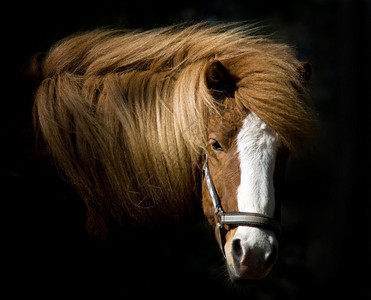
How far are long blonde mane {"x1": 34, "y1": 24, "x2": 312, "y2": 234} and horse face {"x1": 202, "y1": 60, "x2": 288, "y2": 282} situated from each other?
2.2 inches

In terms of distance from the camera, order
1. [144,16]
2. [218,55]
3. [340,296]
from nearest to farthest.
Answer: [218,55]
[144,16]
[340,296]

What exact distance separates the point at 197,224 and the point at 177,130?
2.75 feet

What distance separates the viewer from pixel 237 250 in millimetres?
1812

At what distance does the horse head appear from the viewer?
177 centimetres

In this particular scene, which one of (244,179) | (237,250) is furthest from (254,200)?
(237,250)

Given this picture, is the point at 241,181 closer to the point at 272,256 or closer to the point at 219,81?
the point at 272,256

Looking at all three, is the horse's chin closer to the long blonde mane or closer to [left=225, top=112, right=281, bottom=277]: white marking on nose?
[left=225, top=112, right=281, bottom=277]: white marking on nose

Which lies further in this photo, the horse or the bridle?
the horse

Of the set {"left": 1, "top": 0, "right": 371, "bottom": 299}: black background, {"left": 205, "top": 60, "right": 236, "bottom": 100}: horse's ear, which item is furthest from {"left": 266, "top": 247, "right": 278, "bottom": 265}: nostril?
{"left": 205, "top": 60, "right": 236, "bottom": 100}: horse's ear

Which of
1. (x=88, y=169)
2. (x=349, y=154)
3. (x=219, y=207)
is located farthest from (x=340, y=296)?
(x=88, y=169)

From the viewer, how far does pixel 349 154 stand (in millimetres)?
4582

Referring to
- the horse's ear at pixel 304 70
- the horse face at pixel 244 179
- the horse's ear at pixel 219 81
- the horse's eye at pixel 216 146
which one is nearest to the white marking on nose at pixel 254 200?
the horse face at pixel 244 179

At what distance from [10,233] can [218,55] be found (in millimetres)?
1255

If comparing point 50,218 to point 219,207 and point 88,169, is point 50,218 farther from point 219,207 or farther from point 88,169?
point 219,207
